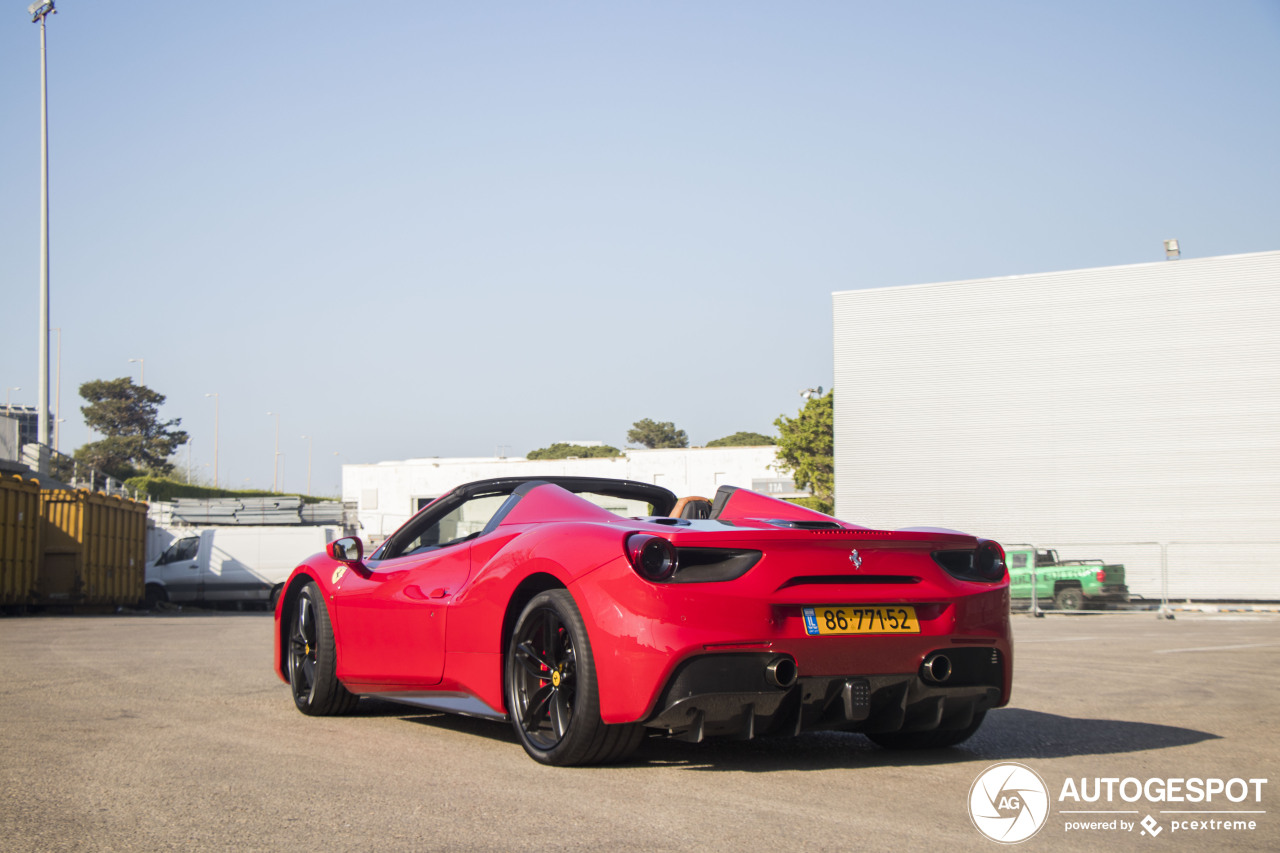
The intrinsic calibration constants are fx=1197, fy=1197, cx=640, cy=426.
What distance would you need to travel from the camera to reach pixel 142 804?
12.3 feet

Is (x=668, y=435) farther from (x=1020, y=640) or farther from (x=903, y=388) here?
(x=1020, y=640)

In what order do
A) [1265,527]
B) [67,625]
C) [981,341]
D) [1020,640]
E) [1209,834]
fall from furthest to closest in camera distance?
[981,341], [1265,527], [67,625], [1020,640], [1209,834]

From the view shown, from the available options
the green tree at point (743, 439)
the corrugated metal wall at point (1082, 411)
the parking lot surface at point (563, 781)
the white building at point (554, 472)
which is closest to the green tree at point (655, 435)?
the green tree at point (743, 439)

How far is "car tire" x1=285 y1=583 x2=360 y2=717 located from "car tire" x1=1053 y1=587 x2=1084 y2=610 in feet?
65.5

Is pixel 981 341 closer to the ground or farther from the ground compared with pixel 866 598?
farther from the ground

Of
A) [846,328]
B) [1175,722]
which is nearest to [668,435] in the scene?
[846,328]

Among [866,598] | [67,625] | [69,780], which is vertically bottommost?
[67,625]

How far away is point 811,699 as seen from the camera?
13.6ft

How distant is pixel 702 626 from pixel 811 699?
489 millimetres

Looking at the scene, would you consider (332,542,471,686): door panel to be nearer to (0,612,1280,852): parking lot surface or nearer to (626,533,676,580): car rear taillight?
(0,612,1280,852): parking lot surface

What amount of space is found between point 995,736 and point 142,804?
3.57 meters

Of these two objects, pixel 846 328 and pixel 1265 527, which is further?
pixel 846 328

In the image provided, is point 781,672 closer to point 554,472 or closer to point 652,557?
point 652,557

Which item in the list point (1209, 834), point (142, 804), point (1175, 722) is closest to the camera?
point (1209, 834)
